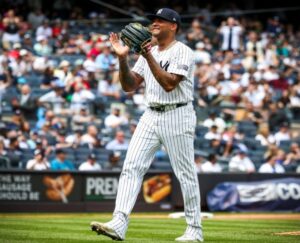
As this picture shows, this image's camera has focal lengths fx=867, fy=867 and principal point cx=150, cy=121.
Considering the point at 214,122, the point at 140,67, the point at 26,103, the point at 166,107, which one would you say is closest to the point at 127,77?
the point at 140,67

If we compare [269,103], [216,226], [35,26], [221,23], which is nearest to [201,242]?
[216,226]

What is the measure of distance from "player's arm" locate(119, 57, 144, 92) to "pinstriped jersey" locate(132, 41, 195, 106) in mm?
91

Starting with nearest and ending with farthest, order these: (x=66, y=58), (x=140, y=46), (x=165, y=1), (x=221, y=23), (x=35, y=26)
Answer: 1. (x=140, y=46)
2. (x=66, y=58)
3. (x=35, y=26)
4. (x=221, y=23)
5. (x=165, y=1)

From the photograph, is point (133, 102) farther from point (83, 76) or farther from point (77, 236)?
point (77, 236)

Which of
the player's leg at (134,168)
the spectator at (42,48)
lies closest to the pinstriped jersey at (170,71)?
the player's leg at (134,168)

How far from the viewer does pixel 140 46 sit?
25.6 feet

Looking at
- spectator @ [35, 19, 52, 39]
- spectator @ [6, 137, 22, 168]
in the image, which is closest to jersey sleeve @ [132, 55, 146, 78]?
spectator @ [6, 137, 22, 168]

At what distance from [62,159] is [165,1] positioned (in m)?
12.7

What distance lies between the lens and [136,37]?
7848 mm

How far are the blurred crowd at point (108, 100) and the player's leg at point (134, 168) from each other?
8.23 m

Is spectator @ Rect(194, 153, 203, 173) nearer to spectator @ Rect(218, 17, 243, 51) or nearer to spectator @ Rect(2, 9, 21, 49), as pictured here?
spectator @ Rect(2, 9, 21, 49)

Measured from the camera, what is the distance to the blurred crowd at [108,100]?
1752 cm

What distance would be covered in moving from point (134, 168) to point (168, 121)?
0.56 metres

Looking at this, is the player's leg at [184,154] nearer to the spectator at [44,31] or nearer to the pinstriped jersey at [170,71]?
the pinstriped jersey at [170,71]
